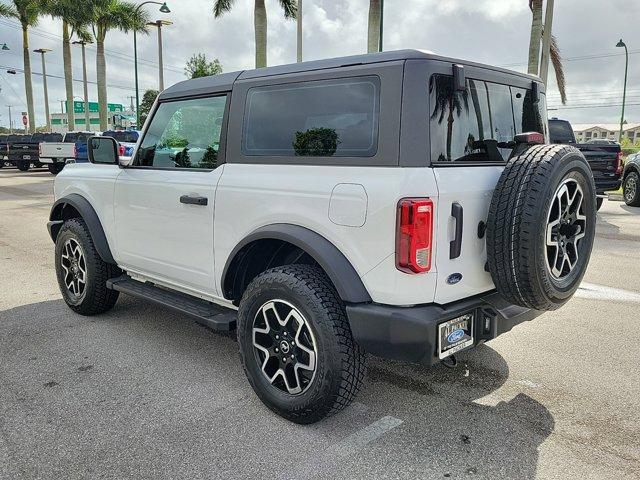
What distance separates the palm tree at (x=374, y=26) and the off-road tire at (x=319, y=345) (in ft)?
44.2

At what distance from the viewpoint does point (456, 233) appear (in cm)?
269

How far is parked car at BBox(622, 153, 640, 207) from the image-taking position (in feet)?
40.8

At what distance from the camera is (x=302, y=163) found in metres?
3.03

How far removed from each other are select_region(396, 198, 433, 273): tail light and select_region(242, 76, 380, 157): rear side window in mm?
387

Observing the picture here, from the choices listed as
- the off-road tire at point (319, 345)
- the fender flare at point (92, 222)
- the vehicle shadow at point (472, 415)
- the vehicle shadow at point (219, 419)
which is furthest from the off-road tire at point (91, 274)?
the vehicle shadow at point (472, 415)

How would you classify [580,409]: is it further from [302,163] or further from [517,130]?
[302,163]

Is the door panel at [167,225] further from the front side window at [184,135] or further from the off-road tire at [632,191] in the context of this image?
the off-road tire at [632,191]

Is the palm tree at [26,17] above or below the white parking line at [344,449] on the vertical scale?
above

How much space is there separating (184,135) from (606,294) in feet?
14.3

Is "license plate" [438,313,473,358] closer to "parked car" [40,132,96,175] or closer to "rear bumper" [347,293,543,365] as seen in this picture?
"rear bumper" [347,293,543,365]

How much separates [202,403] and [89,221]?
7.02 ft

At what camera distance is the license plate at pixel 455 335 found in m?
2.65

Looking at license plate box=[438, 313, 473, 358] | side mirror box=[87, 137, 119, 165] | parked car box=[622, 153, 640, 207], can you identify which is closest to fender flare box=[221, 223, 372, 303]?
license plate box=[438, 313, 473, 358]

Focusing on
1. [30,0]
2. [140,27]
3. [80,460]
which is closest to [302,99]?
[80,460]
